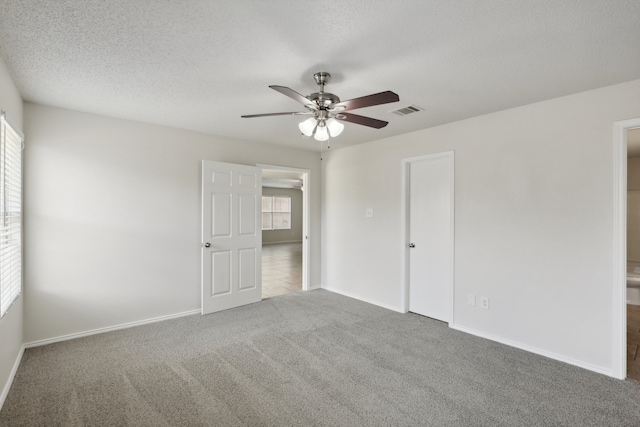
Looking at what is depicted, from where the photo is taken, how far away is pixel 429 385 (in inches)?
97.7

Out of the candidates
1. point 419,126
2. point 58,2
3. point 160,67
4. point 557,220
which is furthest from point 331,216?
point 58,2

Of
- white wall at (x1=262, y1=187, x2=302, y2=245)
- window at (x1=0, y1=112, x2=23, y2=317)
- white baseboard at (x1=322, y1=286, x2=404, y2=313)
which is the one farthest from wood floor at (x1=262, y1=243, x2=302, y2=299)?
window at (x1=0, y1=112, x2=23, y2=317)

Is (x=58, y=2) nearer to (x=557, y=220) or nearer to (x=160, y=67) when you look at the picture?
(x=160, y=67)

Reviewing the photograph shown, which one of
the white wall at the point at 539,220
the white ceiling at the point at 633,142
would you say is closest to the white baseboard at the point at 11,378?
the white wall at the point at 539,220

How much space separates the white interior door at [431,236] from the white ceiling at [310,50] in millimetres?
1040

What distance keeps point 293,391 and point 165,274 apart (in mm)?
2432

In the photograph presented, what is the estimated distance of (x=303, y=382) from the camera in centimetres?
251

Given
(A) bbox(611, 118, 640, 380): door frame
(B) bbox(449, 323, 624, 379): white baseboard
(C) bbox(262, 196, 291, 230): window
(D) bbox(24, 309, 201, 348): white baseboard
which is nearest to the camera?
(A) bbox(611, 118, 640, 380): door frame

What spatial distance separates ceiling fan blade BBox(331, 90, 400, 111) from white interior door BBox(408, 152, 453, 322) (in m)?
2.09

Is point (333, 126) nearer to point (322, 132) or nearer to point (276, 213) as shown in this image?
point (322, 132)

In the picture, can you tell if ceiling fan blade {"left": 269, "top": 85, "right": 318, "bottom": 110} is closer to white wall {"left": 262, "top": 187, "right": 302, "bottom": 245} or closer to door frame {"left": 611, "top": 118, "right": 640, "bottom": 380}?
door frame {"left": 611, "top": 118, "right": 640, "bottom": 380}

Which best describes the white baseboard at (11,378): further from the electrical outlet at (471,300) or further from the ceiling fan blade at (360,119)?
the electrical outlet at (471,300)

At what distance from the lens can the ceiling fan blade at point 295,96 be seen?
6.29ft

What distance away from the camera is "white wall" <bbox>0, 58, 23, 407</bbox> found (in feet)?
7.44
